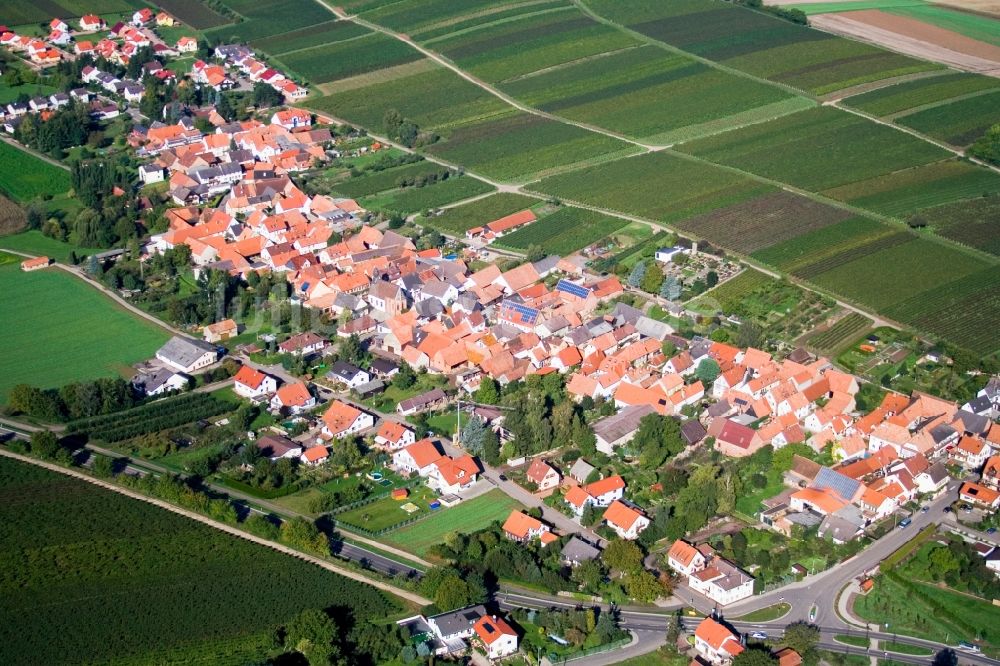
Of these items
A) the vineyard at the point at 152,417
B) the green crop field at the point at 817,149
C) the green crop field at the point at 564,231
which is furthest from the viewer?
the green crop field at the point at 817,149

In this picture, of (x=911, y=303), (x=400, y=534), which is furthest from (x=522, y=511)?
(x=911, y=303)

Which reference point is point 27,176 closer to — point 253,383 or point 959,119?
point 253,383

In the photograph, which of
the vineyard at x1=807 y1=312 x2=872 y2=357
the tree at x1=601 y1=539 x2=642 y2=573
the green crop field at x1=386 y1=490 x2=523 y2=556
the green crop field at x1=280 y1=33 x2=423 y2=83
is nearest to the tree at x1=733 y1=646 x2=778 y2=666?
the tree at x1=601 y1=539 x2=642 y2=573

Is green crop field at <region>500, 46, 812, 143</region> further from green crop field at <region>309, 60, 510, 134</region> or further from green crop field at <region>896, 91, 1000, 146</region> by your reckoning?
green crop field at <region>896, 91, 1000, 146</region>

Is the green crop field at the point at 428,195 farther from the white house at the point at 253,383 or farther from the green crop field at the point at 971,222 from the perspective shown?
the green crop field at the point at 971,222

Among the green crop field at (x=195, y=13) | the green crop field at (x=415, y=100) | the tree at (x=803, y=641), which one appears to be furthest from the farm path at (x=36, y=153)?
the tree at (x=803, y=641)

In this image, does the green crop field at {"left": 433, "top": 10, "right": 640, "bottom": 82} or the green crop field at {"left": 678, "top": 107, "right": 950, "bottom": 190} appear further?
the green crop field at {"left": 433, "top": 10, "right": 640, "bottom": 82}
